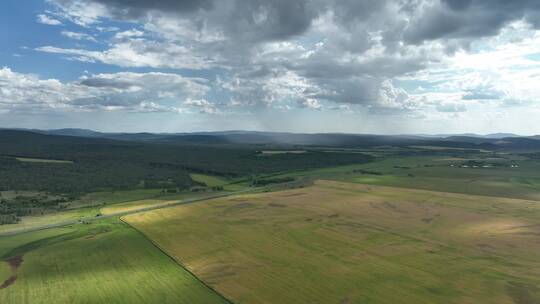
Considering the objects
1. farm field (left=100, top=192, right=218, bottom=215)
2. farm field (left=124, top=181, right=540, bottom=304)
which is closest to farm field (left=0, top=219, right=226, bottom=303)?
farm field (left=124, top=181, right=540, bottom=304)

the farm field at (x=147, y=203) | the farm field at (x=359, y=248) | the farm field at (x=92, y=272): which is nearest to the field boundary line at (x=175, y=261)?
the farm field at (x=92, y=272)

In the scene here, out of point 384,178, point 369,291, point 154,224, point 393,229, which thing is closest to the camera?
point 369,291

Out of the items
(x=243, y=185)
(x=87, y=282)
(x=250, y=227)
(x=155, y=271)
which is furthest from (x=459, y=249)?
(x=243, y=185)

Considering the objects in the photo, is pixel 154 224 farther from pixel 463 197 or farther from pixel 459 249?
pixel 463 197

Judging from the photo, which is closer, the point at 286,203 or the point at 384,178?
the point at 286,203

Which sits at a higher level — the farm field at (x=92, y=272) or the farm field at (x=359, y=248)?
the farm field at (x=359, y=248)

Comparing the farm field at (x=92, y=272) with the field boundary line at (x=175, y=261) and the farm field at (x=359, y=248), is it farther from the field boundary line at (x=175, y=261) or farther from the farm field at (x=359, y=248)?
the farm field at (x=359, y=248)
